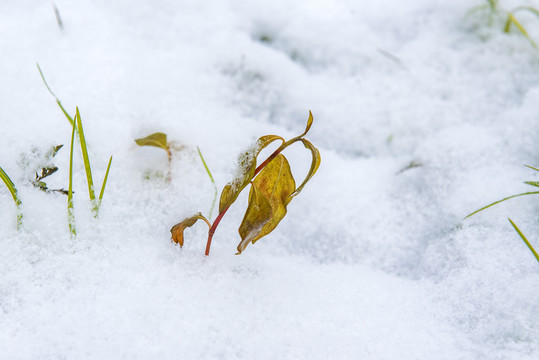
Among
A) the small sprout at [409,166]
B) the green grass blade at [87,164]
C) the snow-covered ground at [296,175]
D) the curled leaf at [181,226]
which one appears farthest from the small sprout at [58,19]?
the small sprout at [409,166]

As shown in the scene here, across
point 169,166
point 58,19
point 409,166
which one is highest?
point 58,19

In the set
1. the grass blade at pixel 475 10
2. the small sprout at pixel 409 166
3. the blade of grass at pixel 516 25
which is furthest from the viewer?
the grass blade at pixel 475 10

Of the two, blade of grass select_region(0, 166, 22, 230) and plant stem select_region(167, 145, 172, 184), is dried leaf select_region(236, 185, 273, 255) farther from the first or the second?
blade of grass select_region(0, 166, 22, 230)

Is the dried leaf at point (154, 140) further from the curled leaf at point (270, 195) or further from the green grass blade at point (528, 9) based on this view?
the green grass blade at point (528, 9)

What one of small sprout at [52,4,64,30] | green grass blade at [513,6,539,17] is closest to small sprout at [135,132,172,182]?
small sprout at [52,4,64,30]

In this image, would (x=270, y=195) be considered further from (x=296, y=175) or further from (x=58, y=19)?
(x=58, y=19)

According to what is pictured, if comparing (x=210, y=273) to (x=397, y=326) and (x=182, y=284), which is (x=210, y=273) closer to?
(x=182, y=284)

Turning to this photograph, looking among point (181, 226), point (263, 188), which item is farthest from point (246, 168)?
point (181, 226)
